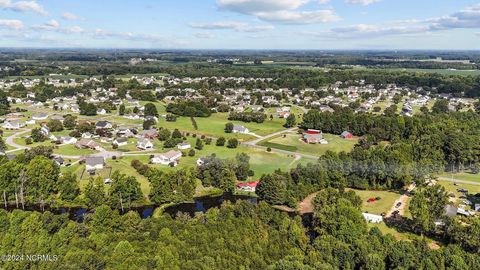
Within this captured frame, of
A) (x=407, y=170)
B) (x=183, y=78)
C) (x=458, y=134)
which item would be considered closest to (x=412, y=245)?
(x=407, y=170)

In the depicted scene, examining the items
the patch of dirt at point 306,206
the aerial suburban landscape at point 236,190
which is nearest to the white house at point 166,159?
the aerial suburban landscape at point 236,190

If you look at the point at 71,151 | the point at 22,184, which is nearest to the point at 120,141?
the point at 71,151

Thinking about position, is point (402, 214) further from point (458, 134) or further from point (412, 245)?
point (458, 134)

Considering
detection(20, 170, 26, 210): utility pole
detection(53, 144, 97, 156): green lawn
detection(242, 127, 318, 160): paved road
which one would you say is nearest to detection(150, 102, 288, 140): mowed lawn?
detection(242, 127, 318, 160): paved road

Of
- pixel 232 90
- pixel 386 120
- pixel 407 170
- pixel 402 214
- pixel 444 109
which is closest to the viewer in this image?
pixel 402 214

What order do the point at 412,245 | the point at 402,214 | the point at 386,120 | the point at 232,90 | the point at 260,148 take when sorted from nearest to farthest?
1. the point at 412,245
2. the point at 402,214
3. the point at 260,148
4. the point at 386,120
5. the point at 232,90

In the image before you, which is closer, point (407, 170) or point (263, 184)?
point (263, 184)

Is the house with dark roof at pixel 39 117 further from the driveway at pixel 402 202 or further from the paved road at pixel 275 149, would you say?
the driveway at pixel 402 202

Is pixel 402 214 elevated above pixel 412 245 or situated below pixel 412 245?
below

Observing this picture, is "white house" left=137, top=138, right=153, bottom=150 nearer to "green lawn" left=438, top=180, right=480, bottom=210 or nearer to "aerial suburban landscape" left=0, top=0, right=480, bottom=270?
"aerial suburban landscape" left=0, top=0, right=480, bottom=270
